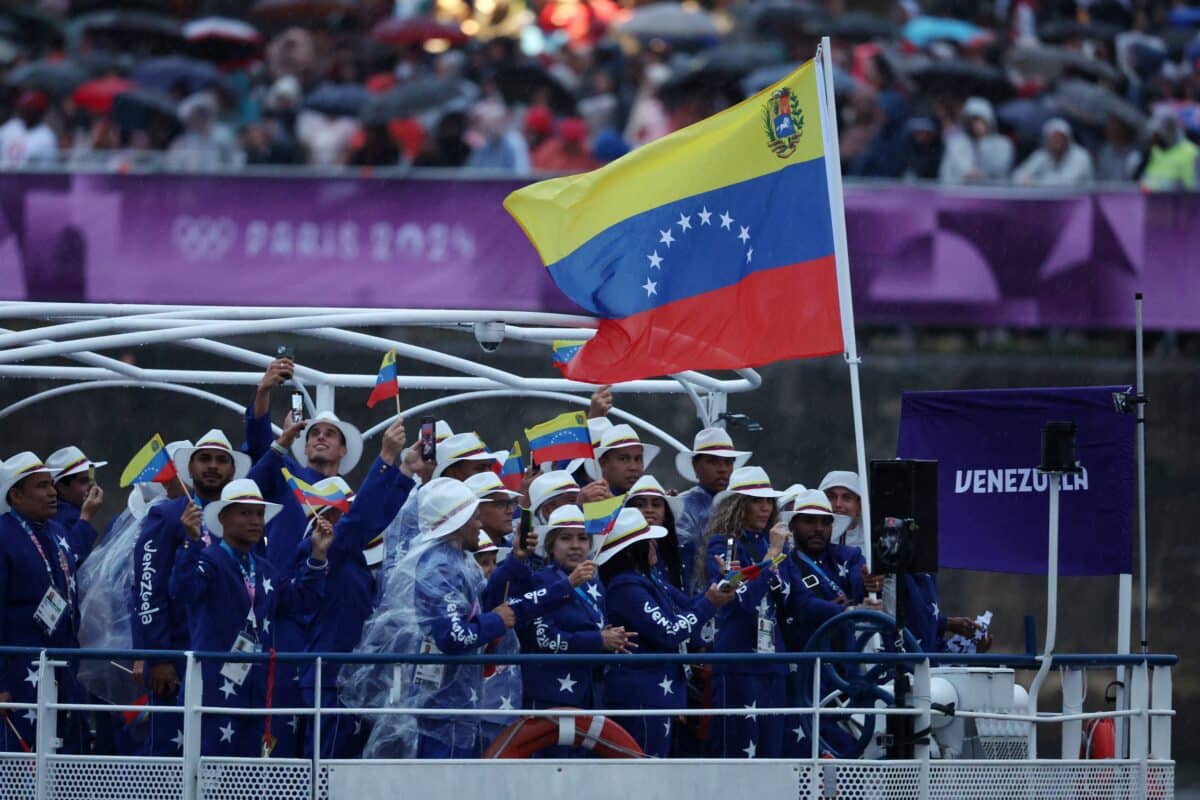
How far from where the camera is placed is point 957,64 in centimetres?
2281

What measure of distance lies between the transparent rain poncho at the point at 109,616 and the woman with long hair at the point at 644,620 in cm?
288

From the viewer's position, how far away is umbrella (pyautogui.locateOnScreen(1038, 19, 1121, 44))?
947 inches

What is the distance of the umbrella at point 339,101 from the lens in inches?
908

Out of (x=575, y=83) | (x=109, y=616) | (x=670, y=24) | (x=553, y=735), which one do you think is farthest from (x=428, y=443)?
(x=670, y=24)

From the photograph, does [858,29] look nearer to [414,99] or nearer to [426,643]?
[414,99]

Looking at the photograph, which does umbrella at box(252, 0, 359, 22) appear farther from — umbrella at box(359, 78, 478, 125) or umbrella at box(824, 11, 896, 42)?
umbrella at box(824, 11, 896, 42)

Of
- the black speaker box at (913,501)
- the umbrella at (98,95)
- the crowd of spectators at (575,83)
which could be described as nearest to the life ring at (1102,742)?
the black speaker box at (913,501)

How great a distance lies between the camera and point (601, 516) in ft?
36.9

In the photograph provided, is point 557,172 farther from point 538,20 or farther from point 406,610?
point 406,610

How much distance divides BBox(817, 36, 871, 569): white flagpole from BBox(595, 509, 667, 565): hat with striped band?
121 centimetres

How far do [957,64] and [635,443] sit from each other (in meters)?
10.8

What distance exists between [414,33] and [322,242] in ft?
19.2

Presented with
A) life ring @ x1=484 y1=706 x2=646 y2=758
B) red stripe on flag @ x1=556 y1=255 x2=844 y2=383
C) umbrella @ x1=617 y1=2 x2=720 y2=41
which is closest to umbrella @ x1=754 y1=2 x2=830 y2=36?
umbrella @ x1=617 y1=2 x2=720 y2=41

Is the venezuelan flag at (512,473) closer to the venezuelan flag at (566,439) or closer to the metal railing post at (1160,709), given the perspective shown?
the venezuelan flag at (566,439)
